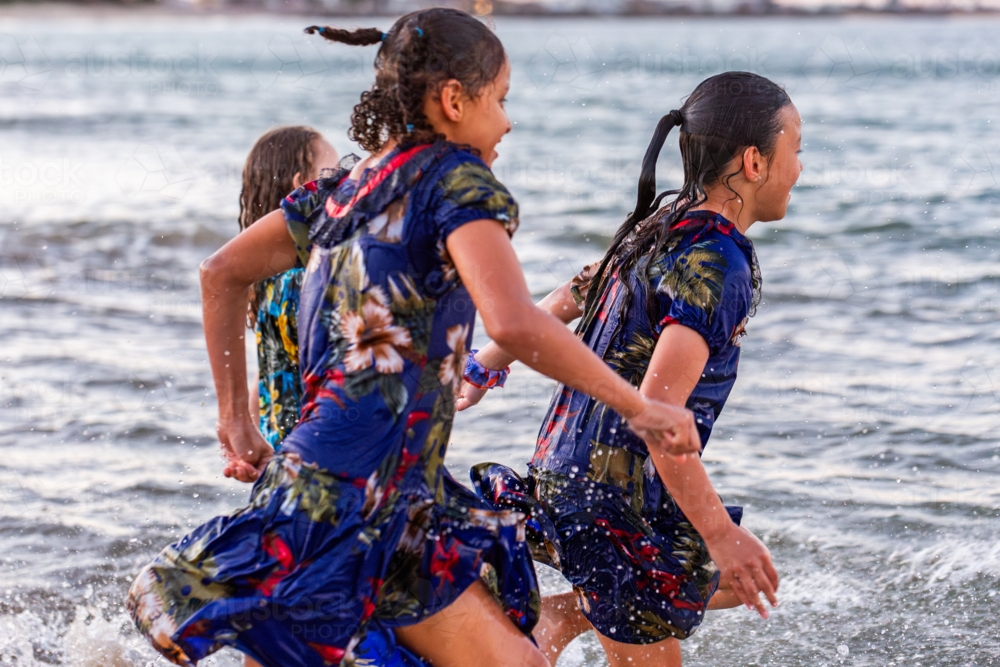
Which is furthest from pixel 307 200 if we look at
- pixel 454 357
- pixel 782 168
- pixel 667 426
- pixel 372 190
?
pixel 782 168

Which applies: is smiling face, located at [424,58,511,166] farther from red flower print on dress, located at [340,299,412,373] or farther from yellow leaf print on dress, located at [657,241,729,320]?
yellow leaf print on dress, located at [657,241,729,320]

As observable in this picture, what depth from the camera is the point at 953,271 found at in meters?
8.64

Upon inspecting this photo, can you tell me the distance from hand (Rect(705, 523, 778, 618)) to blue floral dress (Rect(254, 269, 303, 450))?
1362mm

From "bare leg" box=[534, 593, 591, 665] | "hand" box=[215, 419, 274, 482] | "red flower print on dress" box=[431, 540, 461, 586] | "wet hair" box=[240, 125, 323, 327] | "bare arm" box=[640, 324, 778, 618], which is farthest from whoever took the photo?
"wet hair" box=[240, 125, 323, 327]

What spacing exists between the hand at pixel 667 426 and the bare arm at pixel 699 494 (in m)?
0.30

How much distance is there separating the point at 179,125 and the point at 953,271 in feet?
58.5

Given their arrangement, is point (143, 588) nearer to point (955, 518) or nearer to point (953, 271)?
point (955, 518)

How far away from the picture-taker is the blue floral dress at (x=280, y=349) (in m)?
3.03

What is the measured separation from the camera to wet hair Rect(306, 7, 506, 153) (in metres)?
1.89

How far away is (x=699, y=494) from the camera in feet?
7.35

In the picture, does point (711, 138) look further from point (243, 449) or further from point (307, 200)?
point (243, 449)

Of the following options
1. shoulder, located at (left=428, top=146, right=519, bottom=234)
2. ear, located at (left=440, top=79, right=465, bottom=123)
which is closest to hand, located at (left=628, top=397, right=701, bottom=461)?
shoulder, located at (left=428, top=146, right=519, bottom=234)

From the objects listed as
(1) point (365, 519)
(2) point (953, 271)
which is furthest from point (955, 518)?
(2) point (953, 271)

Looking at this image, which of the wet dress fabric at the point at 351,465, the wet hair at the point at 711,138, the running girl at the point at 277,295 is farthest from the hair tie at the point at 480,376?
the wet dress fabric at the point at 351,465
